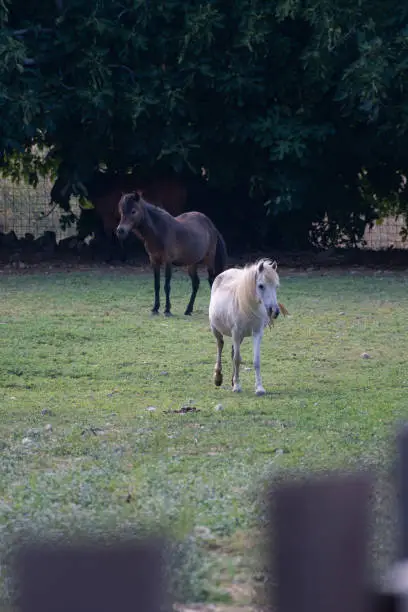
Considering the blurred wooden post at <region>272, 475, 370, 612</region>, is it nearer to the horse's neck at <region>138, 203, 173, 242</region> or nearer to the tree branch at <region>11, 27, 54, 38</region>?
the horse's neck at <region>138, 203, 173, 242</region>

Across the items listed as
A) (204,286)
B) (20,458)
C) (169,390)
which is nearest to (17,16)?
(204,286)

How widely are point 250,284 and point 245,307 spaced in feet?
0.73

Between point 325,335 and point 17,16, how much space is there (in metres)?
10.0

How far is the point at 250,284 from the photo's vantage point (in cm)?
883

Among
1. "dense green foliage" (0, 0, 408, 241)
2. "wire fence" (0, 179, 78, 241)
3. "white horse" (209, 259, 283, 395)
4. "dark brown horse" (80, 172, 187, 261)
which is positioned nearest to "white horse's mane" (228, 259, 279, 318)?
"white horse" (209, 259, 283, 395)

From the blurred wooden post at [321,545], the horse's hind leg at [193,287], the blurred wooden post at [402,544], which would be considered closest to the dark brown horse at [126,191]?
the horse's hind leg at [193,287]

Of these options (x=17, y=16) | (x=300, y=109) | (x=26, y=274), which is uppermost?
(x=17, y=16)

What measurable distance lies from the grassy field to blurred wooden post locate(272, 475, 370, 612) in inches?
96.4

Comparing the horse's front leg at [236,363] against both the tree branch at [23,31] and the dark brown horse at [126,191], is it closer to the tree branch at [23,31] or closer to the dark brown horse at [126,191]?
the tree branch at [23,31]

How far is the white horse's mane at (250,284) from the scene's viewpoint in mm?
8586

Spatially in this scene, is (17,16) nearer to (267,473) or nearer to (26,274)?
(26,274)

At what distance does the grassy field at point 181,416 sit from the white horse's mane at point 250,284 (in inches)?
28.0

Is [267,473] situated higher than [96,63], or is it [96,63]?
[96,63]

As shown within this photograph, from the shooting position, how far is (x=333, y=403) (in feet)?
26.7
